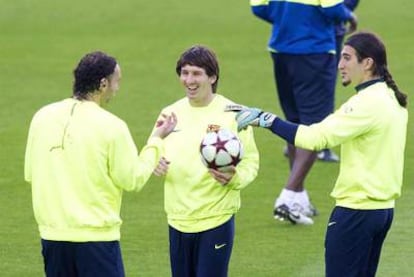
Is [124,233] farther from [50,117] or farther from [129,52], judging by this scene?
[129,52]

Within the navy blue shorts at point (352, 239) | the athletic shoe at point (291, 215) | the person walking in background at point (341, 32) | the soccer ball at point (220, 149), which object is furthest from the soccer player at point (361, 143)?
the person walking in background at point (341, 32)

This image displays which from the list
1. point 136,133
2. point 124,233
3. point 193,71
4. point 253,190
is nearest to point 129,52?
point 136,133

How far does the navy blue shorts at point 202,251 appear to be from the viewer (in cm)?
773

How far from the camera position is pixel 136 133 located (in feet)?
49.2

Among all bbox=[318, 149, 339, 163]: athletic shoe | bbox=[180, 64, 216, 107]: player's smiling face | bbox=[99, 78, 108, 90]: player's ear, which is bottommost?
bbox=[318, 149, 339, 163]: athletic shoe

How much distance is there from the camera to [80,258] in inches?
A: 284

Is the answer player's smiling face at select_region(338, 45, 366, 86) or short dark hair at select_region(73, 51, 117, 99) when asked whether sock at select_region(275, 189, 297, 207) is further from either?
short dark hair at select_region(73, 51, 117, 99)

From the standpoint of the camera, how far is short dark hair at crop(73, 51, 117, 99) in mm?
7219

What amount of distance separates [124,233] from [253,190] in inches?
80.0

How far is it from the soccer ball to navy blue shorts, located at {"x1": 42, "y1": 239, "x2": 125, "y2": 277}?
824 mm

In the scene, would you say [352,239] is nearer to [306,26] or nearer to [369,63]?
[369,63]

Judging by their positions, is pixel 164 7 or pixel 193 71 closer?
pixel 193 71

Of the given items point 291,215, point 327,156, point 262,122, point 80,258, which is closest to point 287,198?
point 291,215

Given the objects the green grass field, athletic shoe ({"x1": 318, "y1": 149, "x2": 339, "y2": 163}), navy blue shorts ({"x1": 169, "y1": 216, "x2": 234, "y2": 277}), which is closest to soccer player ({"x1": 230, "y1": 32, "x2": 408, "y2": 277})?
navy blue shorts ({"x1": 169, "y1": 216, "x2": 234, "y2": 277})
